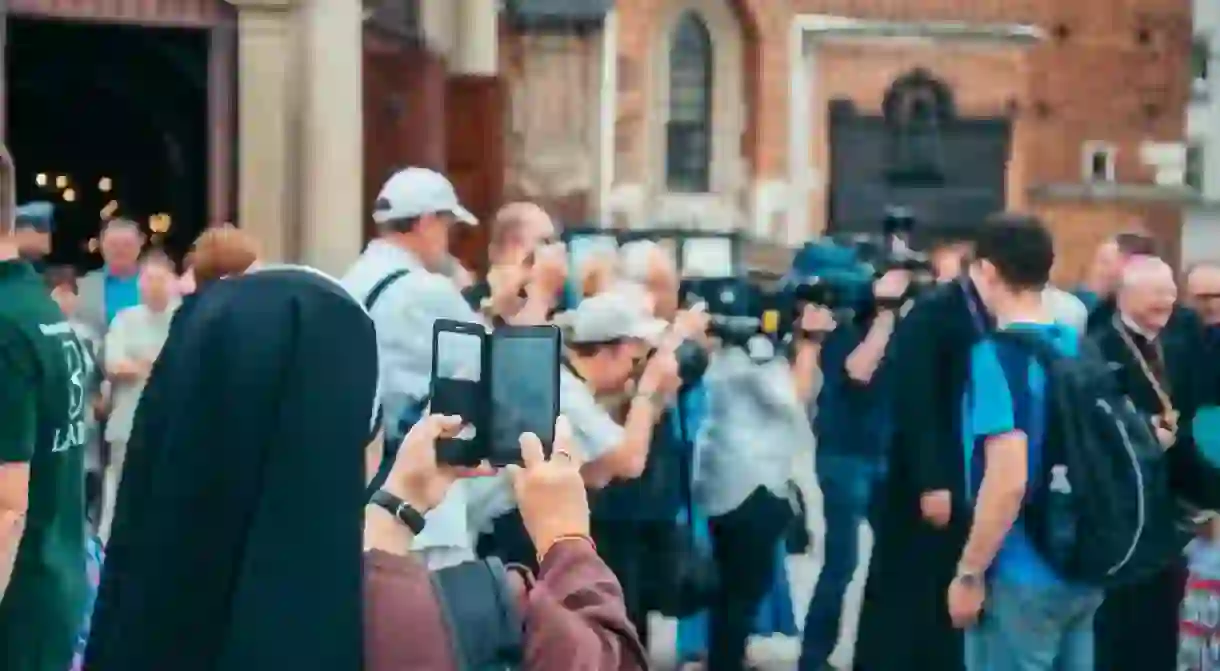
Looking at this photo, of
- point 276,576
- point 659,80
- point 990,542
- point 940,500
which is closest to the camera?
point 276,576

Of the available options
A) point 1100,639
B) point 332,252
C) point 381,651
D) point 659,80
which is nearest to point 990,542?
point 1100,639

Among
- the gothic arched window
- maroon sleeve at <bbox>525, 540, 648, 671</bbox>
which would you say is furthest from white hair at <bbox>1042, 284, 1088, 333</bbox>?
the gothic arched window

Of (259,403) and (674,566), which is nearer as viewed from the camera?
(259,403)

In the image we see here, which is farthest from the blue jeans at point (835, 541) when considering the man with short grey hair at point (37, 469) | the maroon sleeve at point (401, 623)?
the maroon sleeve at point (401, 623)

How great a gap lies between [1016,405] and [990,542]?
410 mm

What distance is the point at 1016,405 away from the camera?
5.89 m

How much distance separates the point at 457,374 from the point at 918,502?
156 inches

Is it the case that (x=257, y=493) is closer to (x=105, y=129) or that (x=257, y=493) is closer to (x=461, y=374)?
(x=461, y=374)

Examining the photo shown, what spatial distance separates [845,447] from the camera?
8.98 meters

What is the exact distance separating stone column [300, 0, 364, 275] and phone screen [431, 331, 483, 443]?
920cm

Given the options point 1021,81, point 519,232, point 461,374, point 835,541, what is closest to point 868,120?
point 1021,81

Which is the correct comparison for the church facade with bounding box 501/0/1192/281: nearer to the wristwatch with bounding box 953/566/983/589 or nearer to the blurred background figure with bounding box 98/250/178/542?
the blurred background figure with bounding box 98/250/178/542

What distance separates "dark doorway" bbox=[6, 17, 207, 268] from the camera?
1831 centimetres

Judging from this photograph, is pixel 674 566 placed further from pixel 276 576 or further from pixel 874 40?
pixel 874 40
